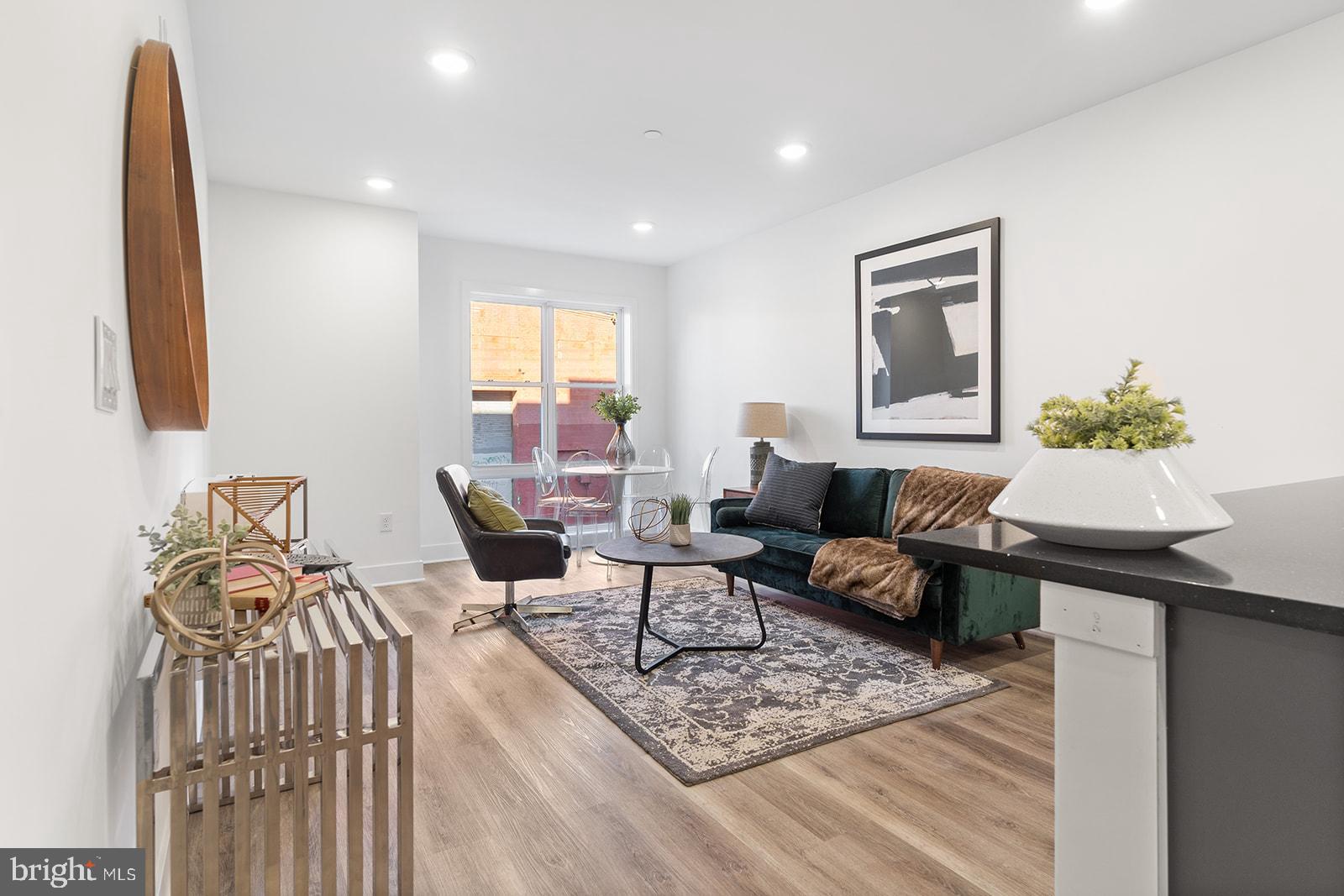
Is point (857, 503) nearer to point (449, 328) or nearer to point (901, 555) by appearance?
point (901, 555)

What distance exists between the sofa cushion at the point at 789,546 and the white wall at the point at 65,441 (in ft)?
9.83

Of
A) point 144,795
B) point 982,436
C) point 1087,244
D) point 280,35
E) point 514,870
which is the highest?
point 280,35

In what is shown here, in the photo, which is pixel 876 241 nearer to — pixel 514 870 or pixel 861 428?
pixel 861 428

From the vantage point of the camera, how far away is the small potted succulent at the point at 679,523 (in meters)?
3.32

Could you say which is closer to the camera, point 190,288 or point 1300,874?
point 1300,874

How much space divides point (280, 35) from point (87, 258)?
2.21 metres

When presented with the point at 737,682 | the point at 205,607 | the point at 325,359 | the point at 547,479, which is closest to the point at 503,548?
the point at 737,682

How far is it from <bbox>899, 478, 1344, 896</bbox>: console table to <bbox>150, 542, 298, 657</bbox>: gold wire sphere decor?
1225mm

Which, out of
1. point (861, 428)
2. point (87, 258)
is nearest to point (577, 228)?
point (861, 428)

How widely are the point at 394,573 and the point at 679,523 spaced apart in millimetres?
2622

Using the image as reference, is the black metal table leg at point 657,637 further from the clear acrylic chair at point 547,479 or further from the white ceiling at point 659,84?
the white ceiling at point 659,84

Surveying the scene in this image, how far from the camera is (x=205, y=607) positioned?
1.35m

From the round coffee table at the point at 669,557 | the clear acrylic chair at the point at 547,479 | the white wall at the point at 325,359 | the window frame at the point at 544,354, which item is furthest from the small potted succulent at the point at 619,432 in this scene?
the round coffee table at the point at 669,557

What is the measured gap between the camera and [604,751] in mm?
2422
